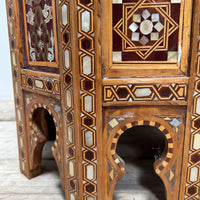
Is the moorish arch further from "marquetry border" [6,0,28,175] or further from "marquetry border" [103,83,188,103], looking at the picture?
"marquetry border" [6,0,28,175]

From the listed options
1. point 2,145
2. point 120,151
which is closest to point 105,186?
point 120,151

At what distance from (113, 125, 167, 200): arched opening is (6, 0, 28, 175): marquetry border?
0.45 metres

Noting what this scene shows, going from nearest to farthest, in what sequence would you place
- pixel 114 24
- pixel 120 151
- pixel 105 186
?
pixel 114 24
pixel 105 186
pixel 120 151

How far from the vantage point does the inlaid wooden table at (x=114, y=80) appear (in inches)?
28.7

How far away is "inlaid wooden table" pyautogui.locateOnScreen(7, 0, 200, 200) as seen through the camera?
0.73 meters

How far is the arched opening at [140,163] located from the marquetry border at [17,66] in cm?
45

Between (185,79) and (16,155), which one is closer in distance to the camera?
(185,79)

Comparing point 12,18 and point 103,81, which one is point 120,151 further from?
point 12,18

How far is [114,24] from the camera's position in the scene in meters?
0.74

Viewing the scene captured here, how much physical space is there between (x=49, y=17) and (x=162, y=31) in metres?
0.38

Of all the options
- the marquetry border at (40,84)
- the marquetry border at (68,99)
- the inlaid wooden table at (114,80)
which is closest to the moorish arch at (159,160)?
the inlaid wooden table at (114,80)

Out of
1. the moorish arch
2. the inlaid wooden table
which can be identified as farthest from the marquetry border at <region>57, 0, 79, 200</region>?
the moorish arch

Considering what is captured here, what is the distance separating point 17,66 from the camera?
1.01 m

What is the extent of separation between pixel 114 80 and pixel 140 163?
0.62 m
